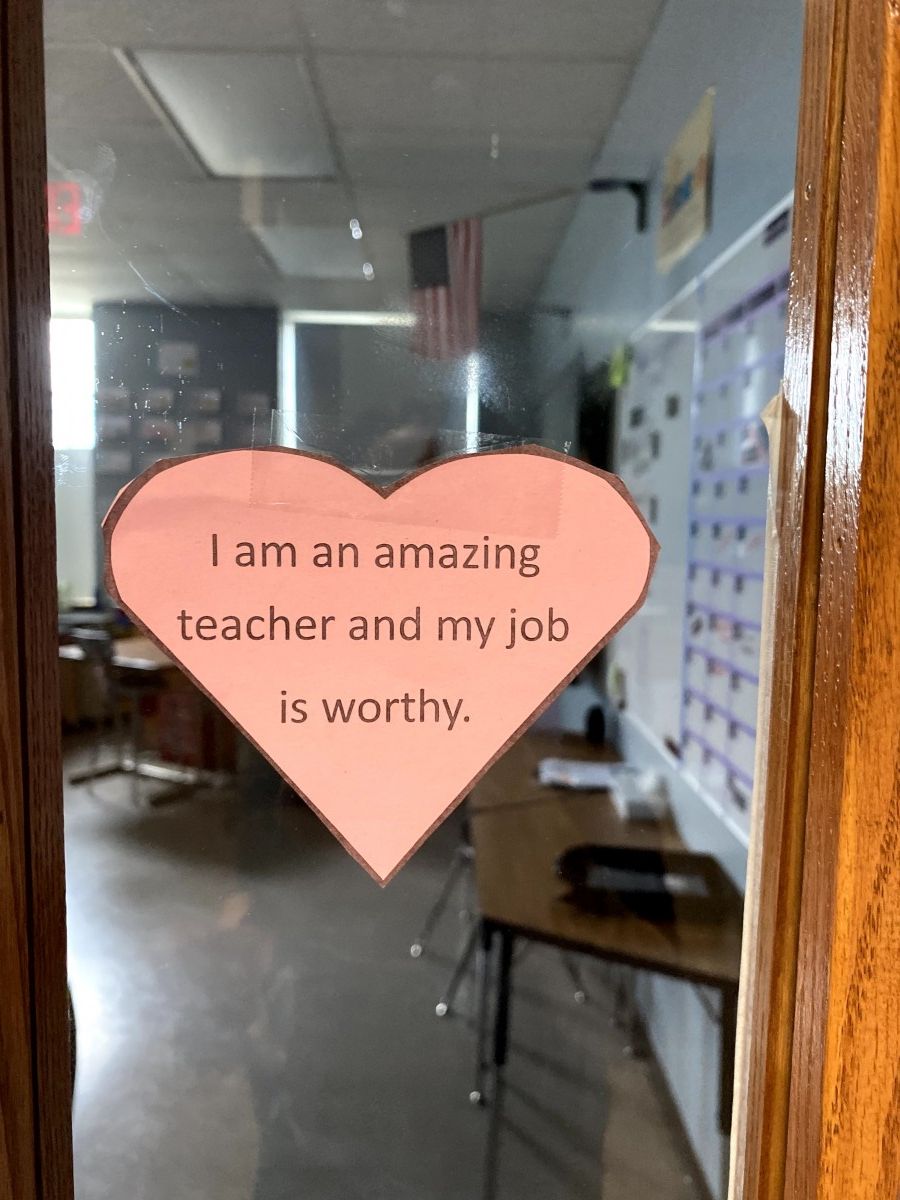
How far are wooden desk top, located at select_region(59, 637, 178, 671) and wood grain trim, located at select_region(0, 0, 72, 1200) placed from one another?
25mm

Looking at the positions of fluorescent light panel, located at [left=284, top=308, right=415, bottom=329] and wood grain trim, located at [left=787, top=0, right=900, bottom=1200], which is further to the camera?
fluorescent light panel, located at [left=284, top=308, right=415, bottom=329]

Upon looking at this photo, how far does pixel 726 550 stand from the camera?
769 mm

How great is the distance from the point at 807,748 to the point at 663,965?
0.30m

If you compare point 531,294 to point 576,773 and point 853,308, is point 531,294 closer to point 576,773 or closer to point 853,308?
point 853,308

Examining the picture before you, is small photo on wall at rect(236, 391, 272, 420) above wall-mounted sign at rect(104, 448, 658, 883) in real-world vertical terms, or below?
above

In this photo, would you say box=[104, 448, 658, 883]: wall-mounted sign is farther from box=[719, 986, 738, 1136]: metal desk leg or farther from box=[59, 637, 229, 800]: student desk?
box=[719, 986, 738, 1136]: metal desk leg

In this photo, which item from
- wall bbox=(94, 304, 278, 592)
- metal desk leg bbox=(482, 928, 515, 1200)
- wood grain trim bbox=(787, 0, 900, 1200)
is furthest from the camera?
metal desk leg bbox=(482, 928, 515, 1200)

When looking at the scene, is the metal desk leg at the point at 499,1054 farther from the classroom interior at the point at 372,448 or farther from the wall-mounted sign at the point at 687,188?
the wall-mounted sign at the point at 687,188

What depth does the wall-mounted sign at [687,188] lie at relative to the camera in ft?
2.12

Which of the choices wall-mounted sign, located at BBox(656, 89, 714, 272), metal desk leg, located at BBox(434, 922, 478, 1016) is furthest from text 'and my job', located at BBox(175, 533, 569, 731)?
wall-mounted sign, located at BBox(656, 89, 714, 272)

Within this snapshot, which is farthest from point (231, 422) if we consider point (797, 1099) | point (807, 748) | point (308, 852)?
point (797, 1099)

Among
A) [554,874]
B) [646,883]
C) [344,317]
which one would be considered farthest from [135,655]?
[646,883]

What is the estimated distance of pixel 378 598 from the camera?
0.50 m

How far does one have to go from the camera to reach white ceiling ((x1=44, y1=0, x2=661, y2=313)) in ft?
1.73
